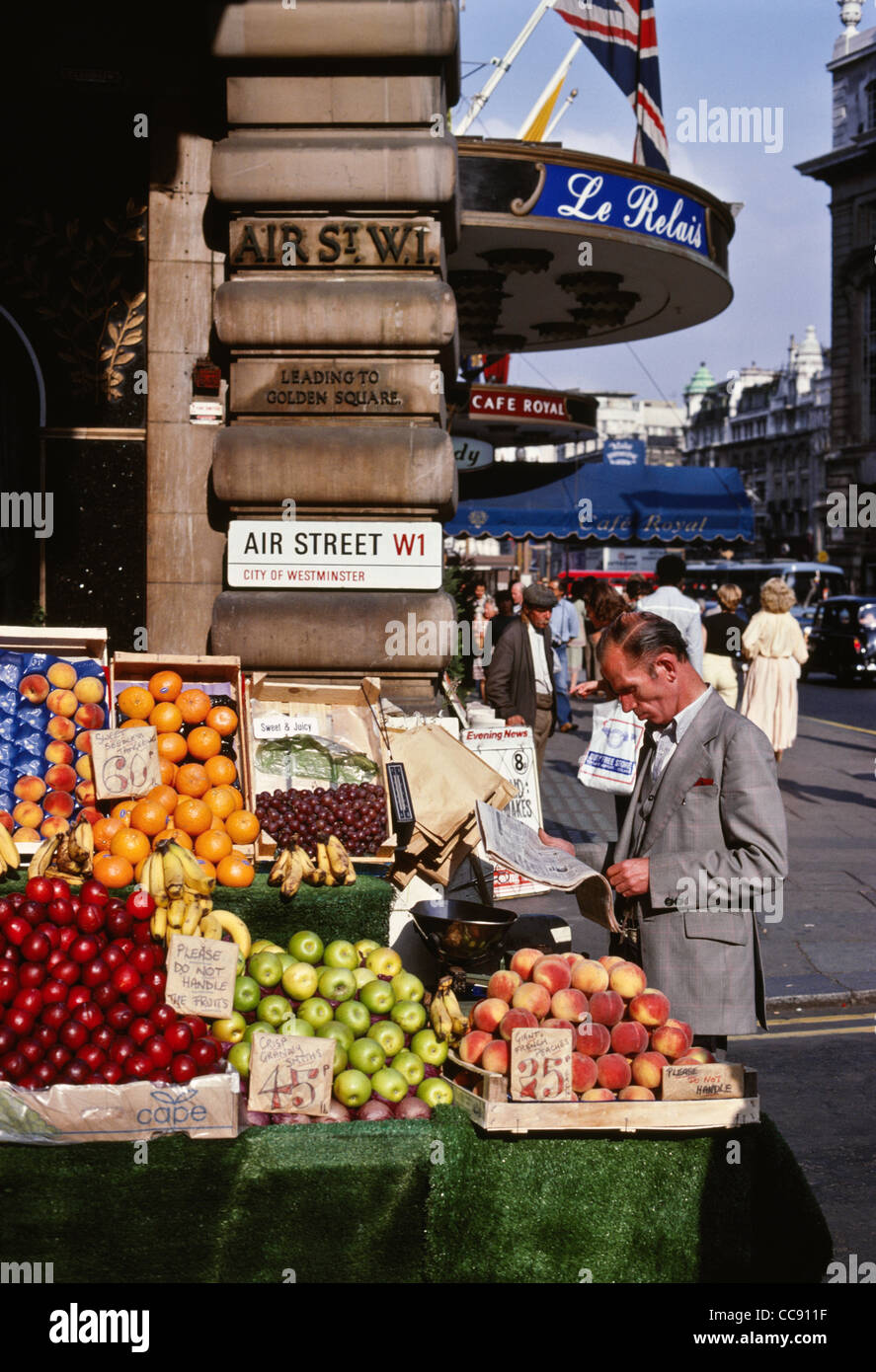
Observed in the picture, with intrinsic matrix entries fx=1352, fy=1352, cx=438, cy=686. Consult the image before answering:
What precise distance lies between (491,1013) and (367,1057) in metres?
0.42

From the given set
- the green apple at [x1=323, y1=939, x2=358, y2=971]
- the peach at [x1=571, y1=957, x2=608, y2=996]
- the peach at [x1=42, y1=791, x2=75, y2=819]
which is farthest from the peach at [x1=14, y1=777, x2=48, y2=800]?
the peach at [x1=571, y1=957, x2=608, y2=996]

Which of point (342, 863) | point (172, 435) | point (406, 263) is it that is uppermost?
point (406, 263)

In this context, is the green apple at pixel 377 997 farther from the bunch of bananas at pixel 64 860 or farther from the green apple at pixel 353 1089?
the bunch of bananas at pixel 64 860

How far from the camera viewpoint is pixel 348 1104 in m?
4.18

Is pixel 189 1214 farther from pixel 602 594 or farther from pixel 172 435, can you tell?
pixel 602 594

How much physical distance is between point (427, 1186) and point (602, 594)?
6111mm

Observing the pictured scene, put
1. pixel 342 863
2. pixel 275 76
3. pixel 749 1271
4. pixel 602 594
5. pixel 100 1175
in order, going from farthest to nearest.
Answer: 1. pixel 602 594
2. pixel 275 76
3. pixel 342 863
4. pixel 749 1271
5. pixel 100 1175

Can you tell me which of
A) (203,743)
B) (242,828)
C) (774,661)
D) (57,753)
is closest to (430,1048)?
(242,828)

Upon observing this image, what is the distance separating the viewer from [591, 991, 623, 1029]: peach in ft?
13.3

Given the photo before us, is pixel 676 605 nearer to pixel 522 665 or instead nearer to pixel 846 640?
pixel 522 665

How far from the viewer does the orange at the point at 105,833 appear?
17.4 feet

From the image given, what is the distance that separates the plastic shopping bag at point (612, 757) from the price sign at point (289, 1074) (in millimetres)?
3722

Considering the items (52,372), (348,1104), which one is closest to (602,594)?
(52,372)

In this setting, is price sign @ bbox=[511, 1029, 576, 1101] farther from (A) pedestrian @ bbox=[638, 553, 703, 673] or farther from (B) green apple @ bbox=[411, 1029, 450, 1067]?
(A) pedestrian @ bbox=[638, 553, 703, 673]
